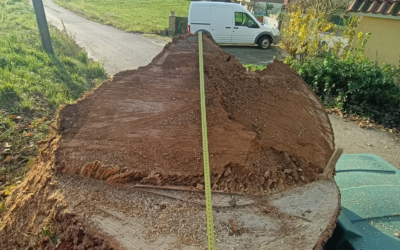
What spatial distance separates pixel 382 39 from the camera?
6266mm

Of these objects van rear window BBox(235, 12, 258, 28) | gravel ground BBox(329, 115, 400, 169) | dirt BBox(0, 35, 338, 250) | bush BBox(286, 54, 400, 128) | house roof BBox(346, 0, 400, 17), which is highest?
house roof BBox(346, 0, 400, 17)

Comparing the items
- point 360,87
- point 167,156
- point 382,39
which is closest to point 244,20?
point 382,39

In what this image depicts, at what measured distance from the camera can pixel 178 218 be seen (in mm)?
1379

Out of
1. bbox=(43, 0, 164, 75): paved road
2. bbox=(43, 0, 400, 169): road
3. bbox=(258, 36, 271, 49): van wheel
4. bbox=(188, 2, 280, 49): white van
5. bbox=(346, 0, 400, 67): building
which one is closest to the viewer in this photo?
bbox=(43, 0, 400, 169): road

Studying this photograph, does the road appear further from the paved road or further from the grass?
the grass

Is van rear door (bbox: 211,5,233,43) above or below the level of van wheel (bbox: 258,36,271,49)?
above

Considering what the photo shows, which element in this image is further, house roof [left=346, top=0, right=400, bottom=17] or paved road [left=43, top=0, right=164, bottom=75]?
paved road [left=43, top=0, right=164, bottom=75]

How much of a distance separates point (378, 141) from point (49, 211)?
5285mm

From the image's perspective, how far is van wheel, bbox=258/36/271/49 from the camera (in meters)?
11.6

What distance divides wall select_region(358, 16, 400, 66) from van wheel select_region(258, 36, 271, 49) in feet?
17.3

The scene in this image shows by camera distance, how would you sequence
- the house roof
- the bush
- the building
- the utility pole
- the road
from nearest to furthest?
the road < the bush < the house roof < the building < the utility pole

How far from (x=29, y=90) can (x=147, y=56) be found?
519 centimetres

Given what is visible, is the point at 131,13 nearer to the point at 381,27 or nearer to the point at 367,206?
the point at 381,27

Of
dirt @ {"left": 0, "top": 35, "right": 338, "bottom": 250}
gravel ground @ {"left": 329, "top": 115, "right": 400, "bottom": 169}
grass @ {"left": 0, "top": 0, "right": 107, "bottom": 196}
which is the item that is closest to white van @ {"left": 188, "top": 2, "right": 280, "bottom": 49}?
grass @ {"left": 0, "top": 0, "right": 107, "bottom": 196}
